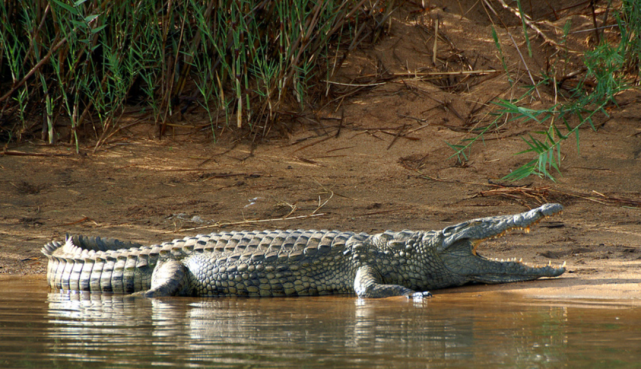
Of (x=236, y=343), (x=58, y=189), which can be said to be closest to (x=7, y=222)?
(x=58, y=189)

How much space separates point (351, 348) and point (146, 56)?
6682 millimetres

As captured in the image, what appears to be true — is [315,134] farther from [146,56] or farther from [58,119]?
[58,119]

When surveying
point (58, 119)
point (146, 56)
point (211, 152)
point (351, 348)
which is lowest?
point (351, 348)

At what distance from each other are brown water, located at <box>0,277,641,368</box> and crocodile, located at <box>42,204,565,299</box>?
0.39m

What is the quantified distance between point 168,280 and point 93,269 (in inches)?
27.2

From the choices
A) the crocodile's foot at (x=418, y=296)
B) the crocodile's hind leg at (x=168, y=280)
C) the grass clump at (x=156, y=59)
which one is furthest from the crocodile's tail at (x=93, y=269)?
the grass clump at (x=156, y=59)

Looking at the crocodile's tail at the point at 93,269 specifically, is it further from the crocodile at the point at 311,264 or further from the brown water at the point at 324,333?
the brown water at the point at 324,333

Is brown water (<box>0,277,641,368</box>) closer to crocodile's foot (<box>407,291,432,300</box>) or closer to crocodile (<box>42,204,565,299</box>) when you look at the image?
crocodile's foot (<box>407,291,432,300</box>)

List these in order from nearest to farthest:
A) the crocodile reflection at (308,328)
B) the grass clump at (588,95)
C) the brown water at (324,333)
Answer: the brown water at (324,333) < the crocodile reflection at (308,328) < the grass clump at (588,95)

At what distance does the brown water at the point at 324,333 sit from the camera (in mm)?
2303

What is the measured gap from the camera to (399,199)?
696 cm

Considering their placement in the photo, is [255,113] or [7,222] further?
[255,113]

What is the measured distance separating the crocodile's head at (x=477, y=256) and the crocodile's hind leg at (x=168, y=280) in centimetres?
175

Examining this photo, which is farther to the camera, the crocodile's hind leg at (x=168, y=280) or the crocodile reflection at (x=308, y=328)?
the crocodile's hind leg at (x=168, y=280)
